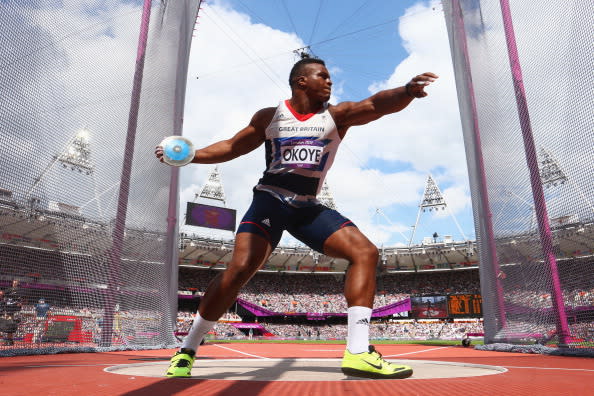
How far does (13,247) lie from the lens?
5648 millimetres

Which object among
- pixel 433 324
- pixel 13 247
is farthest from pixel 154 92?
pixel 433 324

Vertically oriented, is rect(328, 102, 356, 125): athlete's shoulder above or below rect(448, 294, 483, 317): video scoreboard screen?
above

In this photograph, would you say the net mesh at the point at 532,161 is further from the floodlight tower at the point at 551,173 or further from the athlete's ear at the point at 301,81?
the athlete's ear at the point at 301,81

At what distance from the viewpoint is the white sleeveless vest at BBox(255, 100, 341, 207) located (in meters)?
2.72

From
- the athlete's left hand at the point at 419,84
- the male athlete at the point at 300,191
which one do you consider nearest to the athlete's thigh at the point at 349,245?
the male athlete at the point at 300,191

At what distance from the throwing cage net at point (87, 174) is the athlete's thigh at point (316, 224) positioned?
407 centimetres

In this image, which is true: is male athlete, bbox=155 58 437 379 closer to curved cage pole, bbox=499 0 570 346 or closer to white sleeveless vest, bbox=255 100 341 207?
white sleeveless vest, bbox=255 100 341 207

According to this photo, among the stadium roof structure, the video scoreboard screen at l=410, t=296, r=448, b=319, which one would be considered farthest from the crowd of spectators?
the stadium roof structure

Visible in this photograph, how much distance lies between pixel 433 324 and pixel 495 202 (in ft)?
87.6

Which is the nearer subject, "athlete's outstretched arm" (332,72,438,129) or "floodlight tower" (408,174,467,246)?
"athlete's outstretched arm" (332,72,438,129)

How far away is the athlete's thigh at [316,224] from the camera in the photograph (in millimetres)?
2641

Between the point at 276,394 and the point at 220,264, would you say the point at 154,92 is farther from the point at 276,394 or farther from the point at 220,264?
the point at 220,264

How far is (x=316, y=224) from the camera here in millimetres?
2680

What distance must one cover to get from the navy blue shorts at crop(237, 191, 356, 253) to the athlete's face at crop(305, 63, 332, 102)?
774 mm
